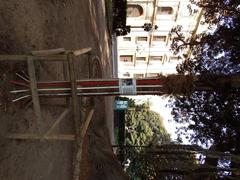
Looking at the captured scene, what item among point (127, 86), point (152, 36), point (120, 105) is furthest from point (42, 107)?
point (152, 36)

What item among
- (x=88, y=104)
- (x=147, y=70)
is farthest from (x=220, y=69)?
(x=147, y=70)

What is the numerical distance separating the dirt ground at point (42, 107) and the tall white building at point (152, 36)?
23671mm

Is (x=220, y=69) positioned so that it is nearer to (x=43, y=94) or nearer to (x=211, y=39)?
(x=211, y=39)

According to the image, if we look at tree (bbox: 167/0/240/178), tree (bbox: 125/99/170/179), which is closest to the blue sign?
tree (bbox: 125/99/170/179)

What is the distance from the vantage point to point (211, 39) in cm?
800

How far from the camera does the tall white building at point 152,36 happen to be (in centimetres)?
3475

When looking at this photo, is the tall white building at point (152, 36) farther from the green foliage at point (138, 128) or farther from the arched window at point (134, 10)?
the green foliage at point (138, 128)

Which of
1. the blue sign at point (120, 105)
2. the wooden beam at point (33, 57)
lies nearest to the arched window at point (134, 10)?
the blue sign at point (120, 105)

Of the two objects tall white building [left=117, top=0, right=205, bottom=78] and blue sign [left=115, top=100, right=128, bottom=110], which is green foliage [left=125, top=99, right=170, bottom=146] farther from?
blue sign [left=115, top=100, right=128, bottom=110]

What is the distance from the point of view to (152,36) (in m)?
37.9

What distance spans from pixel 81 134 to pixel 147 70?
118ft

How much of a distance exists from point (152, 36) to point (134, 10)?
4.35 metres

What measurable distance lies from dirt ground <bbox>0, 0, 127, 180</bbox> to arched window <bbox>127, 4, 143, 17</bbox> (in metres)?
24.7

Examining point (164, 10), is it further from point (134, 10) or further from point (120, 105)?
point (120, 105)
